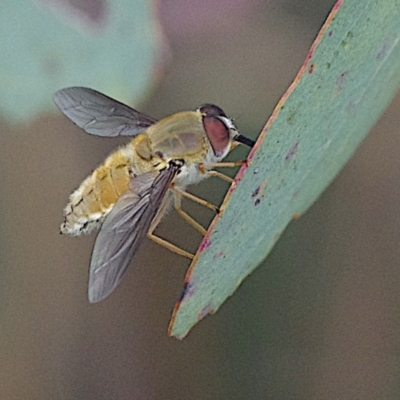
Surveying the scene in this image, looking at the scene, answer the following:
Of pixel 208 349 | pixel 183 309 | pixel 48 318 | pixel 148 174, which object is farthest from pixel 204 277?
pixel 48 318

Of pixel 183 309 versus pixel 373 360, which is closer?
pixel 183 309

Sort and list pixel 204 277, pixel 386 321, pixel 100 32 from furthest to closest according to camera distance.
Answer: pixel 100 32, pixel 386 321, pixel 204 277

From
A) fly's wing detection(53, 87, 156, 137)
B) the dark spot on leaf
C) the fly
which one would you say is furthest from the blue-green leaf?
fly's wing detection(53, 87, 156, 137)

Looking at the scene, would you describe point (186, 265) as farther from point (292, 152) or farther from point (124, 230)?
point (292, 152)

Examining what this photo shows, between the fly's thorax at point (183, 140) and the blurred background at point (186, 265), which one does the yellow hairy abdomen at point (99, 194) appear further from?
the blurred background at point (186, 265)

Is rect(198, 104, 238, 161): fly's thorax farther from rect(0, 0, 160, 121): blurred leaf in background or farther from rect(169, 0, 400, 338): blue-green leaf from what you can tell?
rect(0, 0, 160, 121): blurred leaf in background

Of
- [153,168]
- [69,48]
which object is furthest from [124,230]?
[69,48]

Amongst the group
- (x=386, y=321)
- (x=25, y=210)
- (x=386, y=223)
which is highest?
(x=386, y=223)

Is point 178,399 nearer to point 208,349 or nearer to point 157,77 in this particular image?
point 208,349
